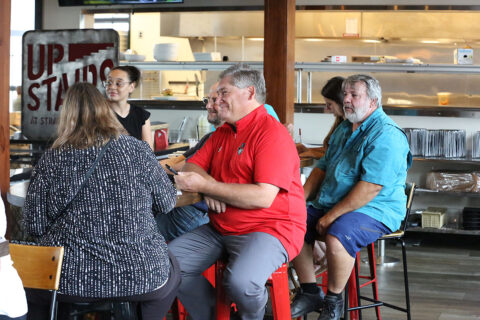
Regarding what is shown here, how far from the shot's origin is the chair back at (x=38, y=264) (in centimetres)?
226

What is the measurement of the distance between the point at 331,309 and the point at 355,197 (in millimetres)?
565

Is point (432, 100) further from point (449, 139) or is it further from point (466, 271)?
point (466, 271)

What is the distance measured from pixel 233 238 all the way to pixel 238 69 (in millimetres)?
777

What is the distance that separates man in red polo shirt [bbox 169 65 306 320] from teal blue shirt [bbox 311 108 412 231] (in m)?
0.57

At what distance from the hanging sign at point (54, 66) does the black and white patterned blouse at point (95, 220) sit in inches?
44.4

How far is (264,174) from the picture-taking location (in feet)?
9.43

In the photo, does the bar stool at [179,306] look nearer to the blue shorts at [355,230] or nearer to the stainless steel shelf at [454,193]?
the blue shorts at [355,230]

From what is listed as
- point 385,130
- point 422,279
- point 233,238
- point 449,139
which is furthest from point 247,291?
point 449,139

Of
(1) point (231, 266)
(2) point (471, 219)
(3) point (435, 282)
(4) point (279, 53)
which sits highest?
(4) point (279, 53)

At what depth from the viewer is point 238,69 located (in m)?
3.16

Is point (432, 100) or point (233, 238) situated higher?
point (432, 100)

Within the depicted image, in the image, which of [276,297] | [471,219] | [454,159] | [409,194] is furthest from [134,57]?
[276,297]

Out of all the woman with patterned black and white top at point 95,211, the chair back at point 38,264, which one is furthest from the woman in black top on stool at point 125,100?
the chair back at point 38,264

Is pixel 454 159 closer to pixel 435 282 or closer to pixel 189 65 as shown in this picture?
pixel 435 282
